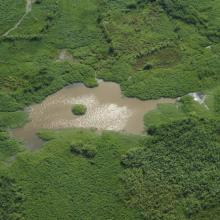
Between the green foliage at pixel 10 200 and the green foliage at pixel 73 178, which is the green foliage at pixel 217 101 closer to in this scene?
the green foliage at pixel 73 178

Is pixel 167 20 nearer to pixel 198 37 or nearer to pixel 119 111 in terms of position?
pixel 198 37

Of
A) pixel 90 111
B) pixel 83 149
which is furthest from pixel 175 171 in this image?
pixel 90 111

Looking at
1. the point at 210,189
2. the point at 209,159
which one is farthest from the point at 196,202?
the point at 209,159

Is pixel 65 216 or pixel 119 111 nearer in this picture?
pixel 65 216

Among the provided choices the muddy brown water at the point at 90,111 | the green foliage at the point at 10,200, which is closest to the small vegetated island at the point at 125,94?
the green foliage at the point at 10,200

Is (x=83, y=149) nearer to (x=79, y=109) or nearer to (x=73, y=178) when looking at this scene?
(x=73, y=178)
